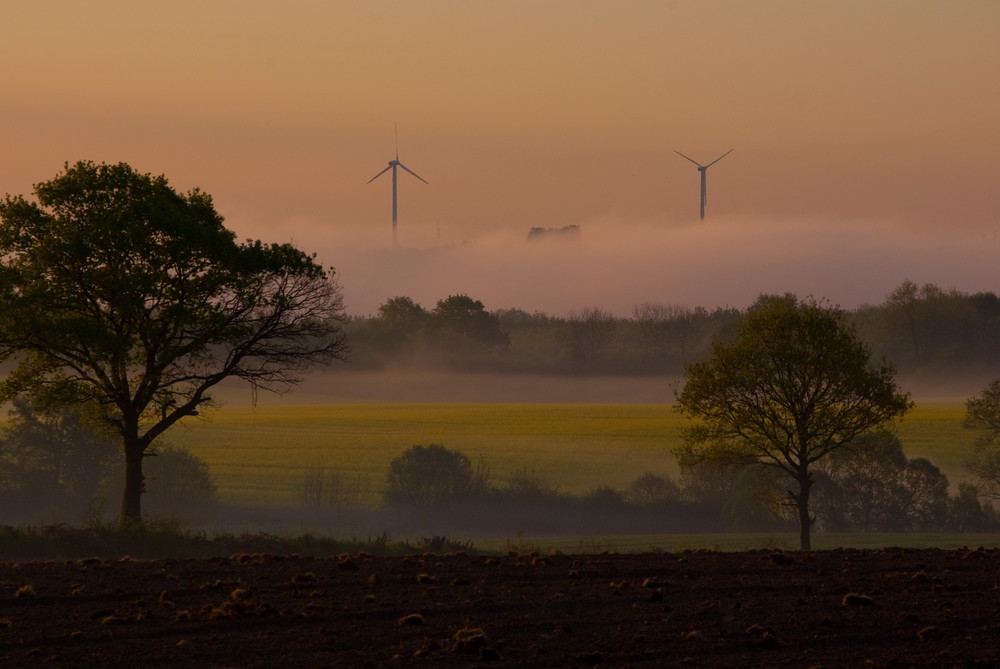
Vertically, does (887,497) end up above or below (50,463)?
below

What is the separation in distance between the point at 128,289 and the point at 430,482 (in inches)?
2127

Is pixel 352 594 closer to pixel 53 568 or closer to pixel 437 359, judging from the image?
pixel 53 568

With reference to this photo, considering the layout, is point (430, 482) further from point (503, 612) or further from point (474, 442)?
point (503, 612)

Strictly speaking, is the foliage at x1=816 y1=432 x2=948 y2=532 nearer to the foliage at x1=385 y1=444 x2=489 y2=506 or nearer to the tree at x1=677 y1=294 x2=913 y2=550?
the foliage at x1=385 y1=444 x2=489 y2=506

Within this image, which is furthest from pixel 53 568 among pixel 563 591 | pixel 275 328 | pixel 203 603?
pixel 275 328

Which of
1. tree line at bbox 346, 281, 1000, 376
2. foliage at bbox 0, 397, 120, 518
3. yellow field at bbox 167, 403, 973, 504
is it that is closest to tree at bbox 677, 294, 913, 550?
yellow field at bbox 167, 403, 973, 504

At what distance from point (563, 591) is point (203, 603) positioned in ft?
18.4

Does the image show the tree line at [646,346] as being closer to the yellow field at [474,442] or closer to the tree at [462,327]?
the tree at [462,327]

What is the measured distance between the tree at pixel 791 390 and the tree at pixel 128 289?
20341mm

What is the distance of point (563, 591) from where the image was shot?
67.9ft

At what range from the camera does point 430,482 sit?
9125 cm

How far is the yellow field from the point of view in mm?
96312

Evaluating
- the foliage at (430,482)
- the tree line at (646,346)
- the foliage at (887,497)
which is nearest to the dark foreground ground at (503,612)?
the foliage at (887,497)

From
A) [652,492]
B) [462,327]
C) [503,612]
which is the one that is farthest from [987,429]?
[462,327]
